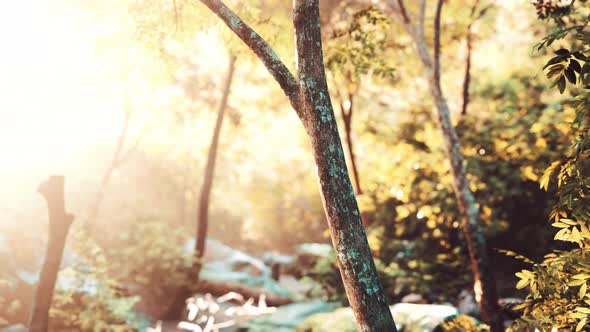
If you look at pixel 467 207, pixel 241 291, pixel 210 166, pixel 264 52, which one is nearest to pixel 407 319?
pixel 467 207

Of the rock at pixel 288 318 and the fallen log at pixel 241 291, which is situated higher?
the fallen log at pixel 241 291

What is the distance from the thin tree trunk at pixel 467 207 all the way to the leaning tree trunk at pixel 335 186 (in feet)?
11.6

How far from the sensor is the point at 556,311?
350 cm

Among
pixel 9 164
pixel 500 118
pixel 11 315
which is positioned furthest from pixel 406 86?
pixel 9 164

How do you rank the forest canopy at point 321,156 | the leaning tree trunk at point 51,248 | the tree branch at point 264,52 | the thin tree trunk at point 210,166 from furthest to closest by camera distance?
the thin tree trunk at point 210,166 < the leaning tree trunk at point 51,248 < the tree branch at point 264,52 < the forest canopy at point 321,156

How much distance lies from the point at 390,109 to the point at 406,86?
0.87 metres

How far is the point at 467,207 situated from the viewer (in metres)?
7.06

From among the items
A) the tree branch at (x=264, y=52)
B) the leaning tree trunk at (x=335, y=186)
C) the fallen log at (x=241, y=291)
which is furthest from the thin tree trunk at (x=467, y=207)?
the fallen log at (x=241, y=291)

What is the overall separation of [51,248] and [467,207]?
22.1 ft

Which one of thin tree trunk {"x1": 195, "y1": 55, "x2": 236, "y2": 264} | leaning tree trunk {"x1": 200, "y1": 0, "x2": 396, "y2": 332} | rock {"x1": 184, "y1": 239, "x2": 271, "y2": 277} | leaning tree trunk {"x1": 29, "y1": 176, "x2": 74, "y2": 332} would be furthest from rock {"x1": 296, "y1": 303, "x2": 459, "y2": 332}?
rock {"x1": 184, "y1": 239, "x2": 271, "y2": 277}

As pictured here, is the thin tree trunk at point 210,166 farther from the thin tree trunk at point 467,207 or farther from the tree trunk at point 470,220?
the tree trunk at point 470,220

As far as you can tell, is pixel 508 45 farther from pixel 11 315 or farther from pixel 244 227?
pixel 11 315

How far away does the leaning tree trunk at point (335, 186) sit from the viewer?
13.2 ft

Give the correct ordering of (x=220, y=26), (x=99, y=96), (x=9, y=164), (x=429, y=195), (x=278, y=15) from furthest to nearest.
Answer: (x=9, y=164) < (x=99, y=96) < (x=278, y=15) < (x=429, y=195) < (x=220, y=26)
